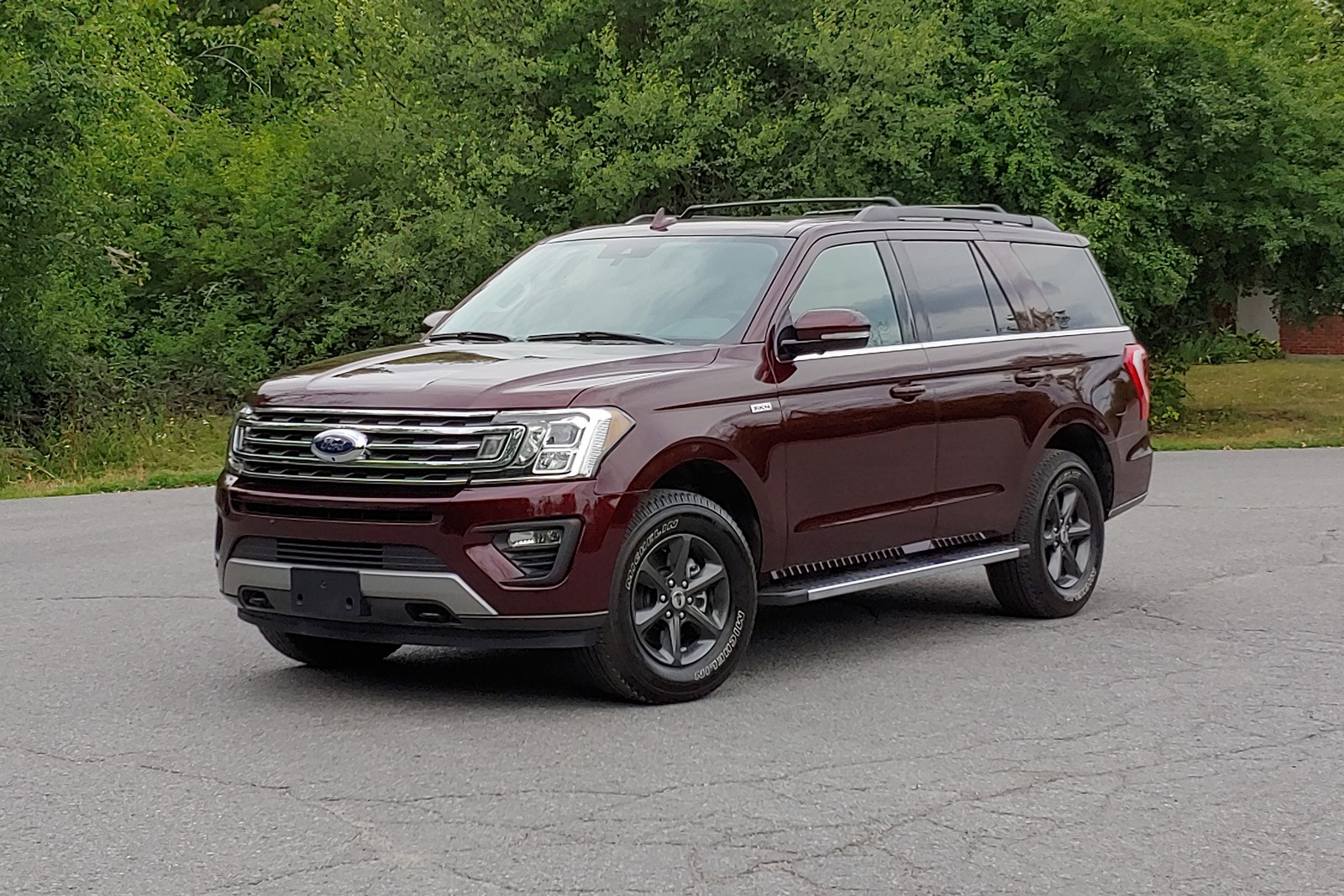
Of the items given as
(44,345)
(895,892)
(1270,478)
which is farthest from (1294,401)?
(895,892)

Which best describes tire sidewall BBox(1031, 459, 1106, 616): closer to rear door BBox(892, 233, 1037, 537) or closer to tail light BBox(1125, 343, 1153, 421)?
rear door BBox(892, 233, 1037, 537)

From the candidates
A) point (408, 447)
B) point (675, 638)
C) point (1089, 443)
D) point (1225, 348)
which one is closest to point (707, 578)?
point (675, 638)

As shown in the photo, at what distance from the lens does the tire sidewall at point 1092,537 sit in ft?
30.6

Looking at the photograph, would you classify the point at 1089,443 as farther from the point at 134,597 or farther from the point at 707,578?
the point at 134,597

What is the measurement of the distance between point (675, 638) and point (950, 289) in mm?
2686

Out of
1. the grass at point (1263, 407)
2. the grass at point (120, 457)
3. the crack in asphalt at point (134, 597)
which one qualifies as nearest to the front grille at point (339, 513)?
the crack in asphalt at point (134, 597)

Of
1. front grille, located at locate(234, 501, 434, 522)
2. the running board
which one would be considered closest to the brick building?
the running board

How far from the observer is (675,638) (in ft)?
23.8

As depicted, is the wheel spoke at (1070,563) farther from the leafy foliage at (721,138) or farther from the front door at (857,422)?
the leafy foliage at (721,138)

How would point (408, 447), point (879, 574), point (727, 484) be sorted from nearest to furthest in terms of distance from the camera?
point (408, 447), point (727, 484), point (879, 574)

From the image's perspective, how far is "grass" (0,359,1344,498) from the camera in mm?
19156

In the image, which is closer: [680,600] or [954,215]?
[680,600]

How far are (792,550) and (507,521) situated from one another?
1533mm

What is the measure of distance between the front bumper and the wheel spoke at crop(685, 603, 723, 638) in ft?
1.58
